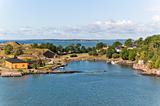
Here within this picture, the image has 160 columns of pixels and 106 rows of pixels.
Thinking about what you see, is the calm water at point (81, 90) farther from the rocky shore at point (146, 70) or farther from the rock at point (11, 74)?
the rocky shore at point (146, 70)

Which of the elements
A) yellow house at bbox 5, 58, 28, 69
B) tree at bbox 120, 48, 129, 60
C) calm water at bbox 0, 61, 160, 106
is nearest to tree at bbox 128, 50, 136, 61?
tree at bbox 120, 48, 129, 60

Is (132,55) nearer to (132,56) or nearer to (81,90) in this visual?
(132,56)

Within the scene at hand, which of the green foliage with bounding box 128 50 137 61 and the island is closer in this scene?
the island

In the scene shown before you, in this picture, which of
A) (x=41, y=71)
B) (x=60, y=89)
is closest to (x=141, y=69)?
(x=41, y=71)

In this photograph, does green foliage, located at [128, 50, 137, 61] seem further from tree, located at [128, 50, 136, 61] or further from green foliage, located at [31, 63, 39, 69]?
green foliage, located at [31, 63, 39, 69]

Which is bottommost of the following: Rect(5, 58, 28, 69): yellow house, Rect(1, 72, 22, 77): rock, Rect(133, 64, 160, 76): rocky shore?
Rect(1, 72, 22, 77): rock

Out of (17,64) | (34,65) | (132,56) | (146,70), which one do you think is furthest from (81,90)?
(132,56)

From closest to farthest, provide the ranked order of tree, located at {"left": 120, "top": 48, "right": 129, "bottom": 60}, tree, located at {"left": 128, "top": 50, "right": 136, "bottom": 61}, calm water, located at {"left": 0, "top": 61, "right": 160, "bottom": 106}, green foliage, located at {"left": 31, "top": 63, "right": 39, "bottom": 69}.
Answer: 1. calm water, located at {"left": 0, "top": 61, "right": 160, "bottom": 106}
2. green foliage, located at {"left": 31, "top": 63, "right": 39, "bottom": 69}
3. tree, located at {"left": 128, "top": 50, "right": 136, "bottom": 61}
4. tree, located at {"left": 120, "top": 48, "right": 129, "bottom": 60}

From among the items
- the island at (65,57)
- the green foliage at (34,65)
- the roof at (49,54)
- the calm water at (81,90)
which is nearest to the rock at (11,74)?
the island at (65,57)

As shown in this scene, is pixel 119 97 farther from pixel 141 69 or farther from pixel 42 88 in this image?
pixel 141 69
